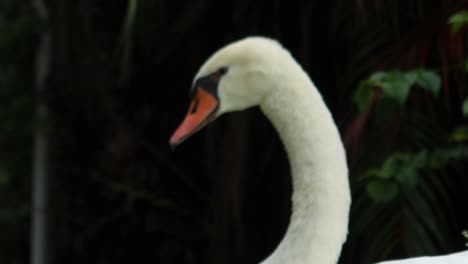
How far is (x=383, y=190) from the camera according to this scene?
3170 mm

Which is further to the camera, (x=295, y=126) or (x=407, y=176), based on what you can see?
(x=407, y=176)

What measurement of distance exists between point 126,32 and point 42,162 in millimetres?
2172

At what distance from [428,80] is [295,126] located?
2.60 feet

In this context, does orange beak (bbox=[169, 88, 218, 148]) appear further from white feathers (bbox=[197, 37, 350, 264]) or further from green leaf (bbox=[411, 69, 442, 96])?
green leaf (bbox=[411, 69, 442, 96])

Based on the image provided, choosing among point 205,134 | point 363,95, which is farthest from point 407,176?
point 205,134

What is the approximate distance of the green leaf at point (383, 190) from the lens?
3.15 metres

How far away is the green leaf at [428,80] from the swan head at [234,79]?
0.71m

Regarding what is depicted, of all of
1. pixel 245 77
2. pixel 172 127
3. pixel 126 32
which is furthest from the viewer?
pixel 172 127

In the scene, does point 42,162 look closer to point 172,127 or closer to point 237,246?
point 172,127

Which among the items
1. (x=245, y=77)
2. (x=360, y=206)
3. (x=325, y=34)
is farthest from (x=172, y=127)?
(x=245, y=77)

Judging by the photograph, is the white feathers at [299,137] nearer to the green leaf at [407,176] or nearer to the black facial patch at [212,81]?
the black facial patch at [212,81]

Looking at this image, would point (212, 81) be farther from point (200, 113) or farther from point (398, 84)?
point (398, 84)

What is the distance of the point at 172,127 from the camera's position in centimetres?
532

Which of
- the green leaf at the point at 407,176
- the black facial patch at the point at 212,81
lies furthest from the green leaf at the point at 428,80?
the black facial patch at the point at 212,81
